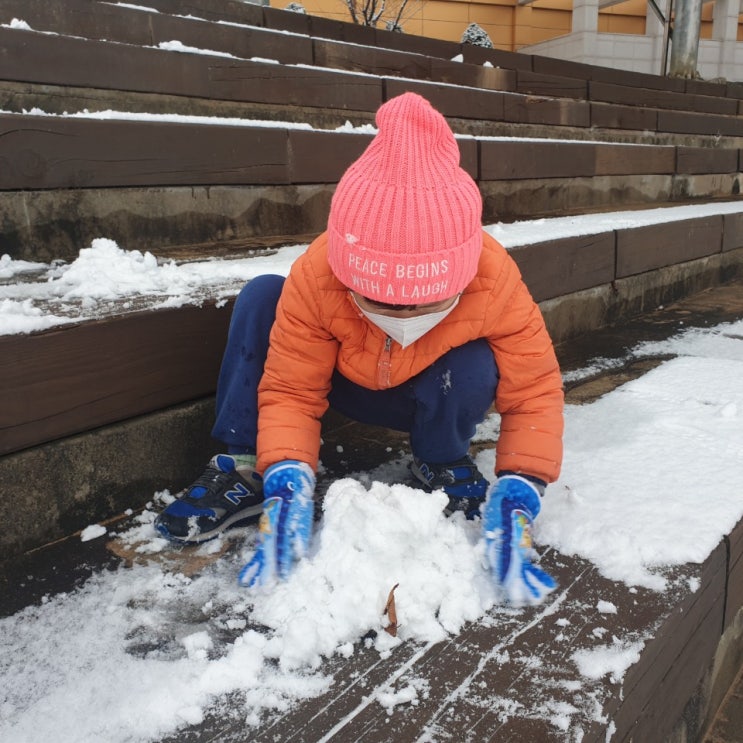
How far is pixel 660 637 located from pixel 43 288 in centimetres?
150

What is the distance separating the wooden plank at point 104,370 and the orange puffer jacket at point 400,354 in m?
0.26

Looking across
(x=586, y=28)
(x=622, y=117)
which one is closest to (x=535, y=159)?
(x=622, y=117)

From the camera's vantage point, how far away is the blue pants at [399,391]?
1.38 metres

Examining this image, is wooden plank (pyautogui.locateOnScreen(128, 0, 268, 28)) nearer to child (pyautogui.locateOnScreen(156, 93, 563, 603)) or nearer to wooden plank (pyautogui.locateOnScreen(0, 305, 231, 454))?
wooden plank (pyautogui.locateOnScreen(0, 305, 231, 454))

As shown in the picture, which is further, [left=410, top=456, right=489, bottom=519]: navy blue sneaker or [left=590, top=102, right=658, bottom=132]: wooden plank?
[left=590, top=102, right=658, bottom=132]: wooden plank

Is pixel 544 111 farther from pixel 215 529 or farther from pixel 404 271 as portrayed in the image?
pixel 215 529

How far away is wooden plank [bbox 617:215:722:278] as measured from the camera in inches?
125

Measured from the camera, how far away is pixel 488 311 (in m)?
1.32

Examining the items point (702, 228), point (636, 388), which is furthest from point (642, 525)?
point (702, 228)

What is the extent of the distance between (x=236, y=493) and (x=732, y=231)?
12.5 ft

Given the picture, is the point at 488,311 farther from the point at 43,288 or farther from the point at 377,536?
the point at 43,288

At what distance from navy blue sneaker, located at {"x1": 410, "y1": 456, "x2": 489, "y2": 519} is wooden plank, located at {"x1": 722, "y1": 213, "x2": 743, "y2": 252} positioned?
3263mm

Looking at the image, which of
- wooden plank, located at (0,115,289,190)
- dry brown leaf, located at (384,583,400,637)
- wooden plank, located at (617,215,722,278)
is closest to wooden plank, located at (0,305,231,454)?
dry brown leaf, located at (384,583,400,637)

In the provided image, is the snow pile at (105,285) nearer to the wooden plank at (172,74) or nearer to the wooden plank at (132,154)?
the wooden plank at (132,154)
